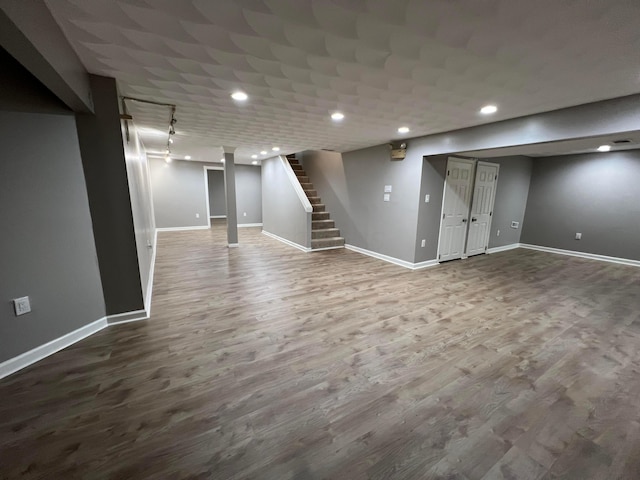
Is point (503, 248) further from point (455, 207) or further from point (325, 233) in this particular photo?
point (325, 233)

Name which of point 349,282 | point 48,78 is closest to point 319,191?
point 349,282

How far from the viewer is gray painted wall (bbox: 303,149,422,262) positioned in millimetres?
4859

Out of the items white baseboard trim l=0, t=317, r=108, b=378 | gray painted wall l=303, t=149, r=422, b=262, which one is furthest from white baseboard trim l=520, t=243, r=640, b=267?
white baseboard trim l=0, t=317, r=108, b=378

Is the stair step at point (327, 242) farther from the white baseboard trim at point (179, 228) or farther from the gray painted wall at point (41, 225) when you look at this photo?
the white baseboard trim at point (179, 228)

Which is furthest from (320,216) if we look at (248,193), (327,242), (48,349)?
(48,349)

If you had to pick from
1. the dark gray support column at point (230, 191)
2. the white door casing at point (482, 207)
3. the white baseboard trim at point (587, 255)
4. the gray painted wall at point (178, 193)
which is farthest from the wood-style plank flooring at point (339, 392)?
the gray painted wall at point (178, 193)

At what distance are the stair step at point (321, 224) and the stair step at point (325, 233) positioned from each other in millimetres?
120

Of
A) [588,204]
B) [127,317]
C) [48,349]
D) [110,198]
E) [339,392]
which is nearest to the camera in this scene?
[339,392]

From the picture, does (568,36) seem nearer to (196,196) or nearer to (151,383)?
(151,383)

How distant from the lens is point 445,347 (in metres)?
2.43

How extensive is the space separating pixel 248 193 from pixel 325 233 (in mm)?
4526

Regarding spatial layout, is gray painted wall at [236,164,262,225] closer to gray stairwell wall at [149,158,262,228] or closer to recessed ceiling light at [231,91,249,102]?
gray stairwell wall at [149,158,262,228]

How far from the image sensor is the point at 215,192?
37.4ft

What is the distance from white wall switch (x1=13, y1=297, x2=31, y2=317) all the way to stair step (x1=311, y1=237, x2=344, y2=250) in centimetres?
463
